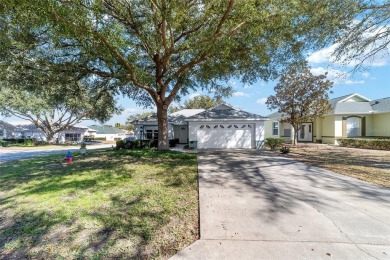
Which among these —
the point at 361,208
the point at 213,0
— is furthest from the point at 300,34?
the point at 361,208

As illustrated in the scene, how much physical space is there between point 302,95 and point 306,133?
28.7 ft

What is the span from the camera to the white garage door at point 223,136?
16.9m

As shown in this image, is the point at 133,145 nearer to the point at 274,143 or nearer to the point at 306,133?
the point at 274,143

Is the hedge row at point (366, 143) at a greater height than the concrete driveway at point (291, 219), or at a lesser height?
greater

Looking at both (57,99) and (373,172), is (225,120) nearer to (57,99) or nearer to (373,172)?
(373,172)

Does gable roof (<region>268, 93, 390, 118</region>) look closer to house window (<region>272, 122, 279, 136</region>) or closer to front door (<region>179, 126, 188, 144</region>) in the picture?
house window (<region>272, 122, 279, 136</region>)

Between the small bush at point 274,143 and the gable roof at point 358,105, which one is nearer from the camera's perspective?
the small bush at point 274,143

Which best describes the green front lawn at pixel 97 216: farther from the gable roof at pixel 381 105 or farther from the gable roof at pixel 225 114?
the gable roof at pixel 381 105

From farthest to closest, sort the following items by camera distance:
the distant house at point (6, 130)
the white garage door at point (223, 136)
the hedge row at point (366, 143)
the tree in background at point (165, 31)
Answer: the distant house at point (6, 130), the white garage door at point (223, 136), the hedge row at point (366, 143), the tree in background at point (165, 31)

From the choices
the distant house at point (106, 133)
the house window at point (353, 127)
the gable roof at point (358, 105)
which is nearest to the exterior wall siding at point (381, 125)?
the gable roof at point (358, 105)

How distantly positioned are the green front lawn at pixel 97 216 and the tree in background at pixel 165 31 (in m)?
4.30

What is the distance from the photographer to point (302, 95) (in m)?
18.0

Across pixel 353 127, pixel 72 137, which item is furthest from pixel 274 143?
pixel 72 137

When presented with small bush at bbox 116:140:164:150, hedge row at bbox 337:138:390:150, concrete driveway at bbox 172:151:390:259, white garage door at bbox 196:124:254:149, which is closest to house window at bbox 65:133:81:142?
small bush at bbox 116:140:164:150
